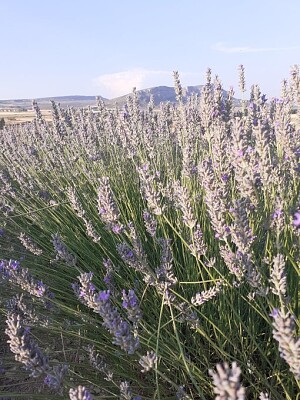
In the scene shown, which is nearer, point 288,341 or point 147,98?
point 288,341

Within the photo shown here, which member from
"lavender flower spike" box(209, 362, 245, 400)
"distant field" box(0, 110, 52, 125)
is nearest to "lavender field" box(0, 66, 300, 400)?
"lavender flower spike" box(209, 362, 245, 400)

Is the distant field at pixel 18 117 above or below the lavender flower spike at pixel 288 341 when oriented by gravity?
above

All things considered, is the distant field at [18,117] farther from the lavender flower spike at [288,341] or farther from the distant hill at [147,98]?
the lavender flower spike at [288,341]

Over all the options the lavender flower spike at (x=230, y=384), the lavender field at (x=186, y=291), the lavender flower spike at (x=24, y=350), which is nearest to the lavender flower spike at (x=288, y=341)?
the lavender field at (x=186, y=291)

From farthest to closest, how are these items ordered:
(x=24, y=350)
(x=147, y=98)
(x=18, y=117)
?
(x=18, y=117)
(x=147, y=98)
(x=24, y=350)

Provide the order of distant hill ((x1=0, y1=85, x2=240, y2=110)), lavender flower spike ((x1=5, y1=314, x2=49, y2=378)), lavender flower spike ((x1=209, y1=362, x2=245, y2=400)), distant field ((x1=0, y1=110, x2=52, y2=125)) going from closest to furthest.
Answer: lavender flower spike ((x1=209, y1=362, x2=245, y2=400)) < lavender flower spike ((x1=5, y1=314, x2=49, y2=378)) < distant hill ((x1=0, y1=85, x2=240, y2=110)) < distant field ((x1=0, y1=110, x2=52, y2=125))

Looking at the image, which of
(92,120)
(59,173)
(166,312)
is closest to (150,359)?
(166,312)

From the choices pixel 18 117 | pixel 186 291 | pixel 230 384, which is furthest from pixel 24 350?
pixel 18 117

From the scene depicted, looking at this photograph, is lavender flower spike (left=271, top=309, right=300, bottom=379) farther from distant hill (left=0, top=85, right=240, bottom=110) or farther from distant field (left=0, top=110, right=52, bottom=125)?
distant field (left=0, top=110, right=52, bottom=125)

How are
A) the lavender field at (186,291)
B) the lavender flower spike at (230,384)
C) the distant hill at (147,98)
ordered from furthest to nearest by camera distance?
the distant hill at (147,98), the lavender field at (186,291), the lavender flower spike at (230,384)

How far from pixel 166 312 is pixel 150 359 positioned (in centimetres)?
96

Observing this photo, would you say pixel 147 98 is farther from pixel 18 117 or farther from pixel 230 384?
pixel 230 384

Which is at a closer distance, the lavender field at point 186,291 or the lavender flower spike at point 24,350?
the lavender flower spike at point 24,350

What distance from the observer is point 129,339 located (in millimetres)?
967
